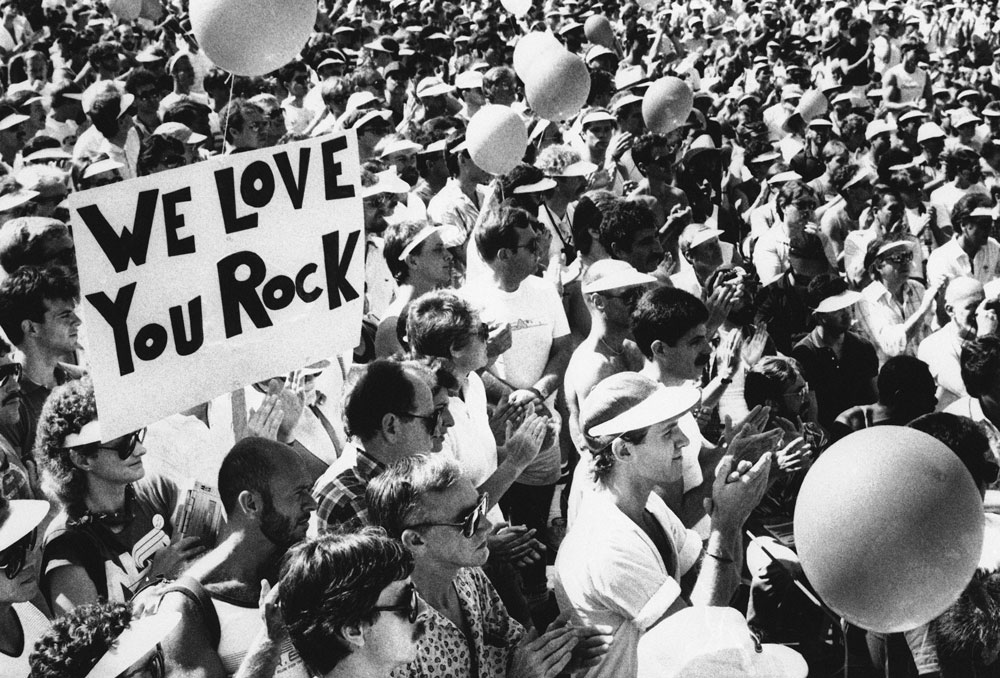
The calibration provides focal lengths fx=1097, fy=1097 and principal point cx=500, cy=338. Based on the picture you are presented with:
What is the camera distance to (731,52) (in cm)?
1547

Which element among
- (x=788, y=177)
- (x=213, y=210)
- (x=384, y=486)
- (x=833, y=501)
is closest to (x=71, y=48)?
(x=788, y=177)

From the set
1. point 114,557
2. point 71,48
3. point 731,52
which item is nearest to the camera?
point 114,557

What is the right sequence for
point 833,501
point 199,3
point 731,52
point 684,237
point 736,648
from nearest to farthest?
point 736,648 → point 833,501 → point 199,3 → point 684,237 → point 731,52

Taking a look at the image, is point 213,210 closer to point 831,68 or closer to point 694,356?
point 694,356

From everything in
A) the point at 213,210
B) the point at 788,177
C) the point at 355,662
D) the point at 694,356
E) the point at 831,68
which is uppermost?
the point at 213,210

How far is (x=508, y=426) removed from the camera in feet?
11.8

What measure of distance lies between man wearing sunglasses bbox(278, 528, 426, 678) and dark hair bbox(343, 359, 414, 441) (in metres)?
0.79

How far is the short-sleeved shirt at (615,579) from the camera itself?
8.57ft

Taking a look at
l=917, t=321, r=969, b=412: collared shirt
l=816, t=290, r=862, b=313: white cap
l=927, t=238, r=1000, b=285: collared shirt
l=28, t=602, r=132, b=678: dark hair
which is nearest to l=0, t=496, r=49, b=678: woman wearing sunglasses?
l=28, t=602, r=132, b=678: dark hair

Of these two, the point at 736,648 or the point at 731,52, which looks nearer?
the point at 736,648

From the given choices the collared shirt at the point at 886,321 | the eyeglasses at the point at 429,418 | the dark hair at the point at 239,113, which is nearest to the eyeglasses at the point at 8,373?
the eyeglasses at the point at 429,418

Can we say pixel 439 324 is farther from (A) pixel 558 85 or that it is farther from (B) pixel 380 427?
(A) pixel 558 85

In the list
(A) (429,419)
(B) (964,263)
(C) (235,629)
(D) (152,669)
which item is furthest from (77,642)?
(B) (964,263)

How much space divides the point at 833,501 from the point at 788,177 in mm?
5134
